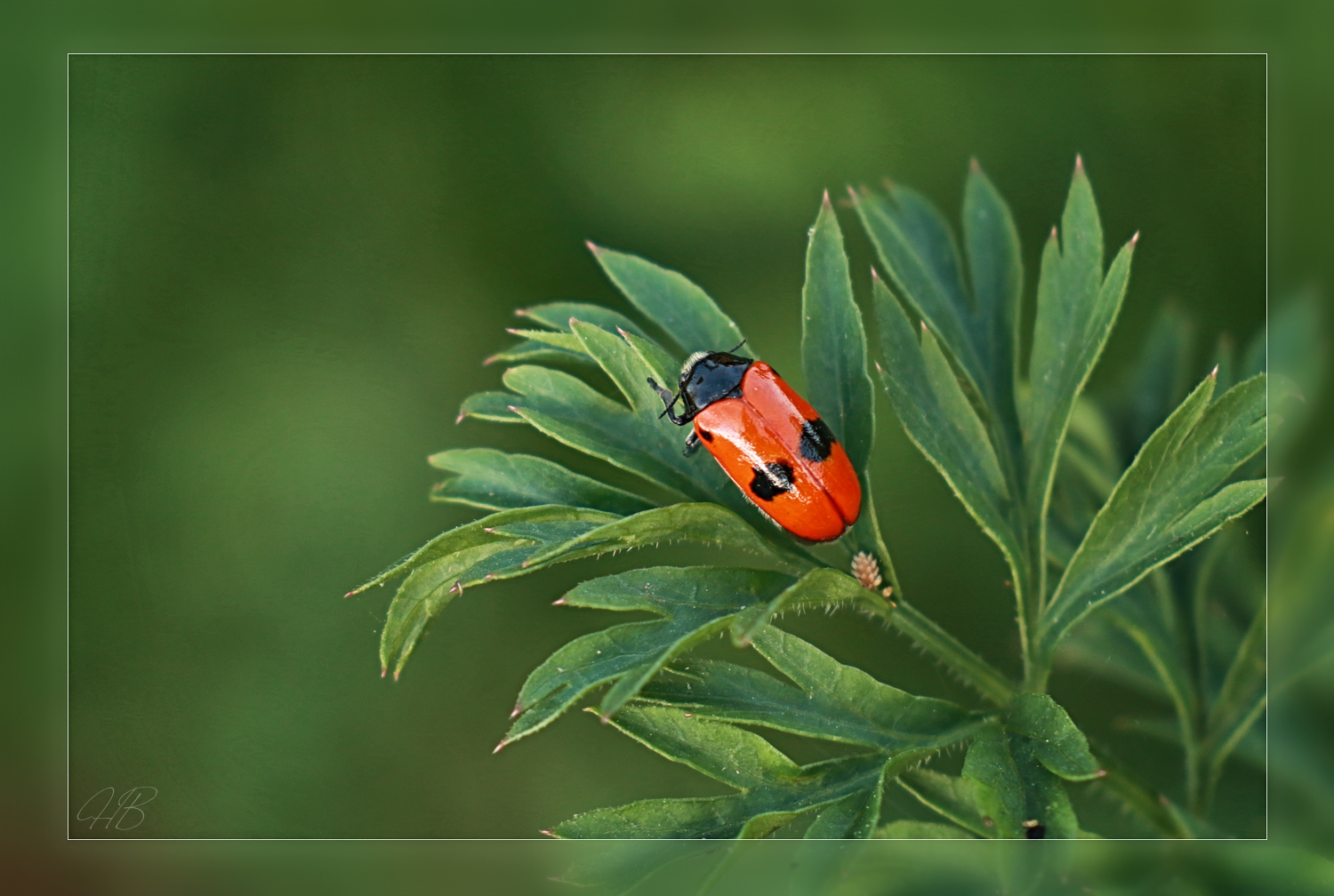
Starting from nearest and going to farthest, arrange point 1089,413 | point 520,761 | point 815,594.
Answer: point 815,594 → point 1089,413 → point 520,761

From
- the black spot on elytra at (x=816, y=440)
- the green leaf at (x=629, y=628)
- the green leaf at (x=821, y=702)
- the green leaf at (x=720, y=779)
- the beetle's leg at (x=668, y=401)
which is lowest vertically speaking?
the green leaf at (x=720, y=779)

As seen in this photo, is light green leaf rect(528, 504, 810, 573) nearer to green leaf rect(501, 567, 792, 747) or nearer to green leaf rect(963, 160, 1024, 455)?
green leaf rect(501, 567, 792, 747)

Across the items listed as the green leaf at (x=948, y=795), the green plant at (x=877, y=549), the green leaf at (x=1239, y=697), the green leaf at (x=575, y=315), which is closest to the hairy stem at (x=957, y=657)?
the green plant at (x=877, y=549)

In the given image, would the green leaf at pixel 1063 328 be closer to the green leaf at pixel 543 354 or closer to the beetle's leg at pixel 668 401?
the beetle's leg at pixel 668 401

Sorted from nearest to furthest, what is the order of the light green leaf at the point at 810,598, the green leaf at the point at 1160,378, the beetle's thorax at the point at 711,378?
1. the light green leaf at the point at 810,598
2. the beetle's thorax at the point at 711,378
3. the green leaf at the point at 1160,378
